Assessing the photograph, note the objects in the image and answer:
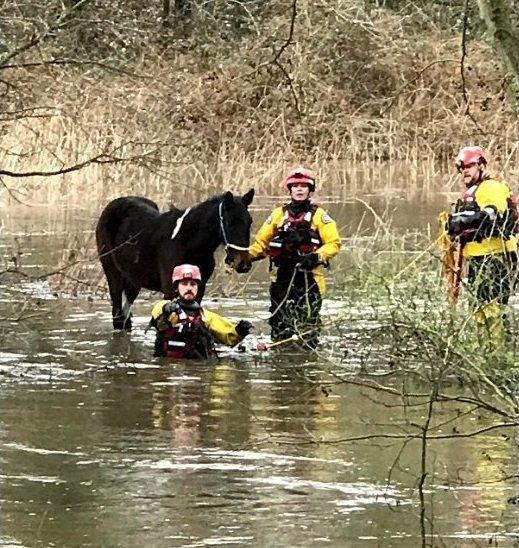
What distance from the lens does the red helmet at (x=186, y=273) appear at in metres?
12.5

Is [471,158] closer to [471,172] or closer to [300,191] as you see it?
[471,172]

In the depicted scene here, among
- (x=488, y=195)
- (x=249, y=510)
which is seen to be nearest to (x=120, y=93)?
(x=488, y=195)

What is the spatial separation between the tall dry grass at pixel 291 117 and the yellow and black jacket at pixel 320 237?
9943 millimetres

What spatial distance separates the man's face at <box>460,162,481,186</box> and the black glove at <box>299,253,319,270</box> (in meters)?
1.48

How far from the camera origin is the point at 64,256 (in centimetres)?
1831

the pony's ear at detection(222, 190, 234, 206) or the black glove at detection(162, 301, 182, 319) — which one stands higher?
the pony's ear at detection(222, 190, 234, 206)

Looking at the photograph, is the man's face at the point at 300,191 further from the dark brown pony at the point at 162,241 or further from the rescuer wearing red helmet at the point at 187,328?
the rescuer wearing red helmet at the point at 187,328

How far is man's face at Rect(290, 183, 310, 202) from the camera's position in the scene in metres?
12.9

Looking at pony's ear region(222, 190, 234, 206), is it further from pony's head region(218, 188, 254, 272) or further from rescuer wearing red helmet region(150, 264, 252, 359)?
rescuer wearing red helmet region(150, 264, 252, 359)

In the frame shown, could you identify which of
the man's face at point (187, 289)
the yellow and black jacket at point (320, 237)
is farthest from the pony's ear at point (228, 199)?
the man's face at point (187, 289)

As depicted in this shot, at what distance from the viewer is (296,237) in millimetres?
12977

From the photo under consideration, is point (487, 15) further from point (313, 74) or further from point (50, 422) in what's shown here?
point (313, 74)

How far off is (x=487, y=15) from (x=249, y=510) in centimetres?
289

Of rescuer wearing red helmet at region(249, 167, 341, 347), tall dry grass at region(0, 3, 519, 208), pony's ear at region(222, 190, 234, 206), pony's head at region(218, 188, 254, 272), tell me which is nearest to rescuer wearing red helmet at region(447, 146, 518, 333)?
rescuer wearing red helmet at region(249, 167, 341, 347)
